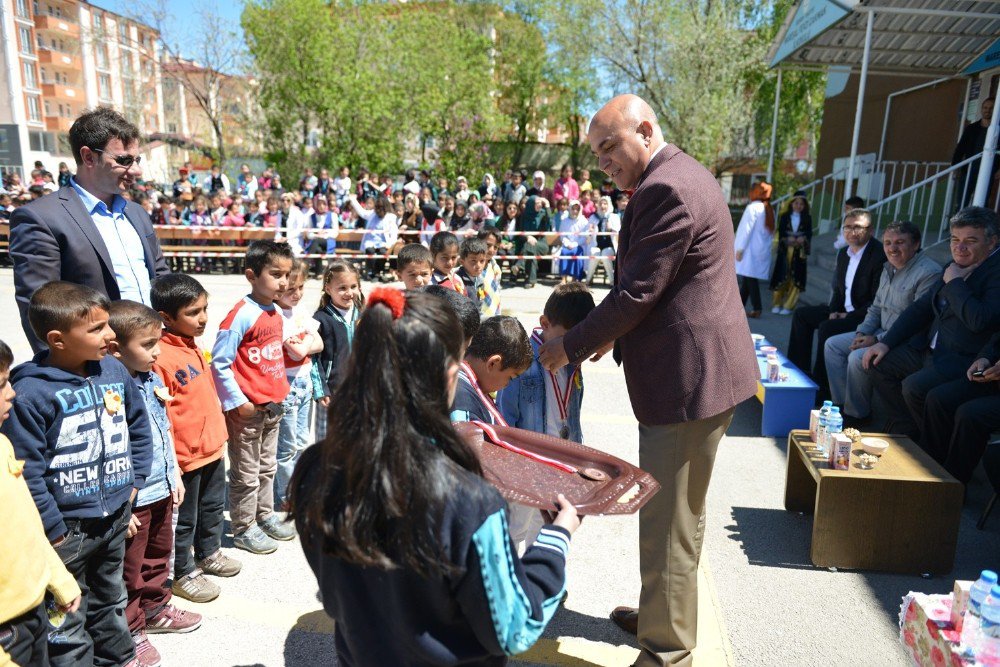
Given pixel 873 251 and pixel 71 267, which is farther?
pixel 873 251

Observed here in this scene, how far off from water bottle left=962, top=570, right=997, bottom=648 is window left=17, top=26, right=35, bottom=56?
61497mm

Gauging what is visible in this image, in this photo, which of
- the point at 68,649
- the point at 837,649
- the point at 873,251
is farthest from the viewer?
the point at 873,251

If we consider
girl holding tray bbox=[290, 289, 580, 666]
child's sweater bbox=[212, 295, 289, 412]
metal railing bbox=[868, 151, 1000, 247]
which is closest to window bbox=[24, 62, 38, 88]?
metal railing bbox=[868, 151, 1000, 247]

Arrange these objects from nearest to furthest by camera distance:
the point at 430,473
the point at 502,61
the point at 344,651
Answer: the point at 430,473 → the point at 344,651 → the point at 502,61

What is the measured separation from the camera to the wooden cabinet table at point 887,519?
3482mm

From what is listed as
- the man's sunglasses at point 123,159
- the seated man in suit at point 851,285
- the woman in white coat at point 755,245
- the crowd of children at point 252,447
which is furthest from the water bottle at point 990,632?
the woman in white coat at point 755,245

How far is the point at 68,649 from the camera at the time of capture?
238 centimetres

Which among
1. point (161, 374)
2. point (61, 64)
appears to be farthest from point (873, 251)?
point (61, 64)

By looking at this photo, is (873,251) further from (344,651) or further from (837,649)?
(344,651)

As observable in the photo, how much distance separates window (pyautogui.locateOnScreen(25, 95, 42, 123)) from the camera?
48.3 metres

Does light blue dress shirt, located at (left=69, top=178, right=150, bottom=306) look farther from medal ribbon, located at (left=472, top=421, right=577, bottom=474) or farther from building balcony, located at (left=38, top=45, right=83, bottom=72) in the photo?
building balcony, located at (left=38, top=45, right=83, bottom=72)

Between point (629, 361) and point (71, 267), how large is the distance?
2.57 meters

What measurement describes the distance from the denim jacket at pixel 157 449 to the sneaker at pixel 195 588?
64cm

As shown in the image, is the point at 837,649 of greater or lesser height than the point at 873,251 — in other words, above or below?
below
